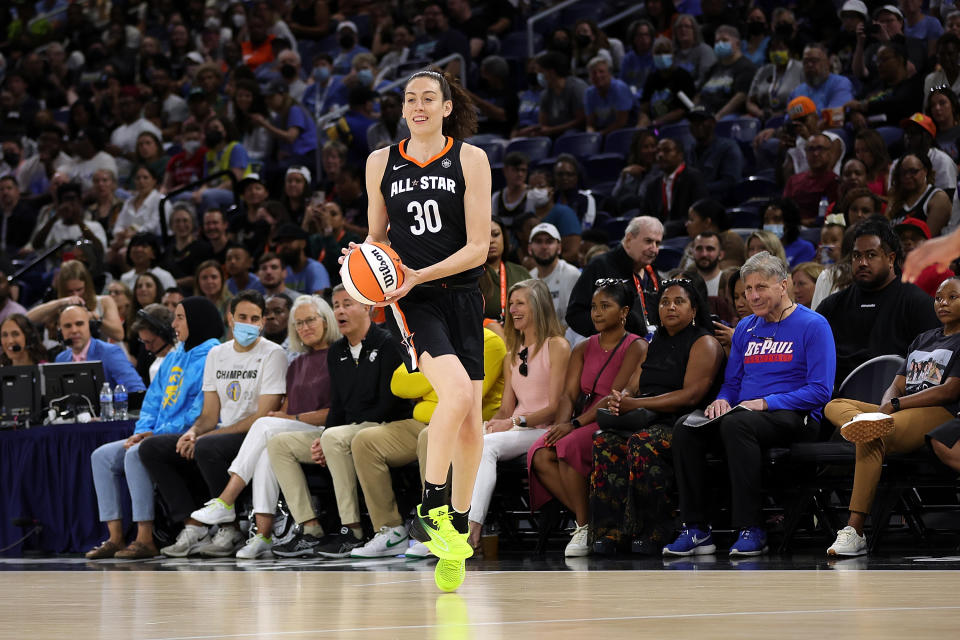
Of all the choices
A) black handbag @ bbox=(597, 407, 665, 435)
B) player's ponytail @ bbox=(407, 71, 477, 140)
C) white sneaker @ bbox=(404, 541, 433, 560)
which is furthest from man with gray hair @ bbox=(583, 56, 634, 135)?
player's ponytail @ bbox=(407, 71, 477, 140)

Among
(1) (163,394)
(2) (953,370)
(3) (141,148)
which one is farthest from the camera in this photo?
(3) (141,148)

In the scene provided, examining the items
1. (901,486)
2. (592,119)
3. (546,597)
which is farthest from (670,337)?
(592,119)

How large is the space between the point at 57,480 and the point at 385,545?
268cm

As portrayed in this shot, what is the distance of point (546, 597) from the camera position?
432 centimetres

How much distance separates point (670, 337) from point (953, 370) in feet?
4.92

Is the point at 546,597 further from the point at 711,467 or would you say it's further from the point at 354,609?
the point at 711,467

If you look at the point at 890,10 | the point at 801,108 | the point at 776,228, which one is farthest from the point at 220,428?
the point at 890,10

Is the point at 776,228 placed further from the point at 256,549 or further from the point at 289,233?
the point at 256,549

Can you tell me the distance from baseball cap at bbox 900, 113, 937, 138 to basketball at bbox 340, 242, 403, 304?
5.38m

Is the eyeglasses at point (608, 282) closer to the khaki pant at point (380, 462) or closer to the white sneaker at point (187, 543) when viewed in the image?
the khaki pant at point (380, 462)

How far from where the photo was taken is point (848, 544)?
19.0 feet

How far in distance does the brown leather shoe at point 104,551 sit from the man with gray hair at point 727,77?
21.5ft

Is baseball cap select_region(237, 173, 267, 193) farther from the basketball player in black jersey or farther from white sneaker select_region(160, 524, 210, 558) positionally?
the basketball player in black jersey

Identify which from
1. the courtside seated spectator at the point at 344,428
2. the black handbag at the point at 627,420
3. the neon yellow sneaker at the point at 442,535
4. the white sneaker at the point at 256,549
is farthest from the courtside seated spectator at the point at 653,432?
the white sneaker at the point at 256,549
